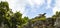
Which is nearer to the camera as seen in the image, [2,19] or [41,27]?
[41,27]

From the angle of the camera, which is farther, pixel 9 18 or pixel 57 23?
pixel 9 18

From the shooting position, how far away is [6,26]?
45.5 metres

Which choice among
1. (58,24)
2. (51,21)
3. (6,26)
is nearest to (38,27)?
(51,21)

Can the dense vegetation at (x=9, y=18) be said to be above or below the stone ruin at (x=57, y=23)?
below

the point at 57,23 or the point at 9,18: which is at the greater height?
the point at 57,23

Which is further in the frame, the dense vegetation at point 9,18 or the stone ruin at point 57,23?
the dense vegetation at point 9,18

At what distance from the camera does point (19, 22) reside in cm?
4884

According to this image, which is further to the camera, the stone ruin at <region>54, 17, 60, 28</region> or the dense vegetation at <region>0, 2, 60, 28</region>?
the dense vegetation at <region>0, 2, 60, 28</region>

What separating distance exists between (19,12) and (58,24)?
84.1 feet

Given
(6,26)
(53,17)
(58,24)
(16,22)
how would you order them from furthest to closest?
(16,22)
(6,26)
(53,17)
(58,24)

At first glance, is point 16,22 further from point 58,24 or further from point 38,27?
point 58,24

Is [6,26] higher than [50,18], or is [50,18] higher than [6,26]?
[50,18]

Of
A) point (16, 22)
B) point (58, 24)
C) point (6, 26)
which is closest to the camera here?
point (58, 24)

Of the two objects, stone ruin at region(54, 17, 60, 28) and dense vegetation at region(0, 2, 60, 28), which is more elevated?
stone ruin at region(54, 17, 60, 28)
